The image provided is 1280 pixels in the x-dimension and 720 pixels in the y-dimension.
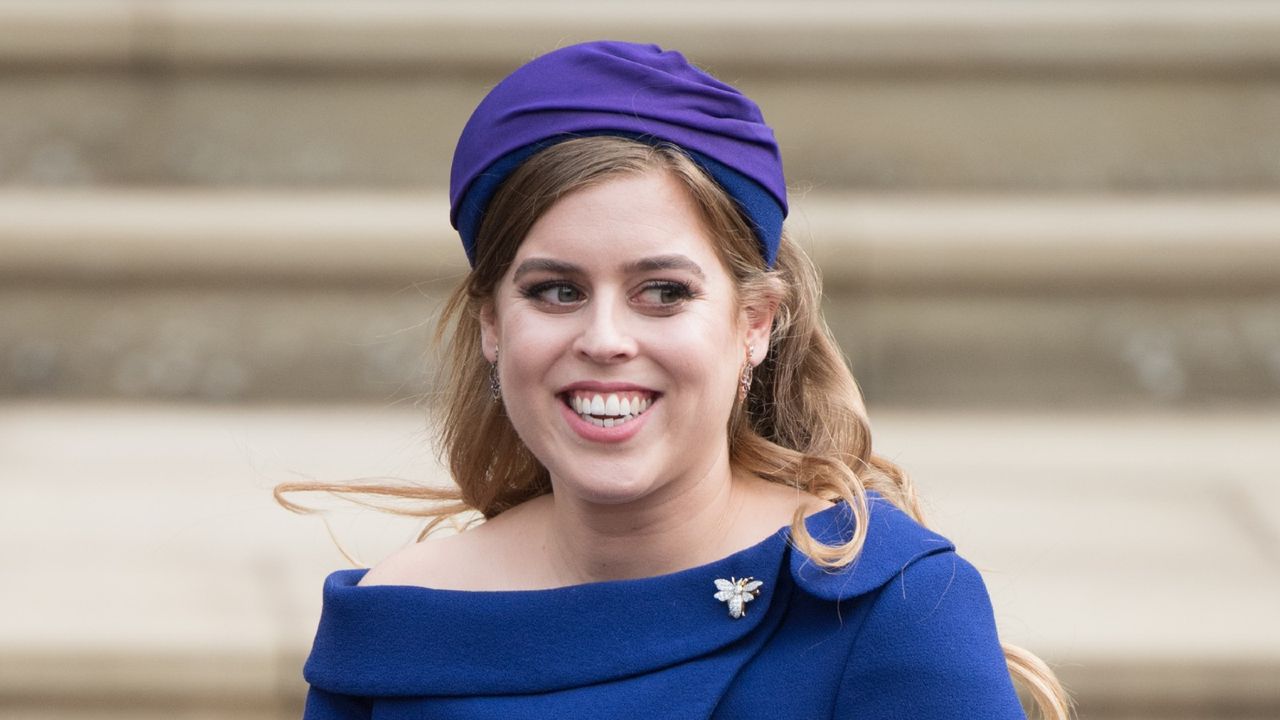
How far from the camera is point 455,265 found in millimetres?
5273

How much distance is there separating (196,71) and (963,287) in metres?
2.44

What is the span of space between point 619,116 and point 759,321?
0.36 metres

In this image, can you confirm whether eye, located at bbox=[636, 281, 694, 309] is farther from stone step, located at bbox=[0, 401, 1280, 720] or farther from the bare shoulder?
stone step, located at bbox=[0, 401, 1280, 720]

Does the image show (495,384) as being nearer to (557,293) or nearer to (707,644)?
(557,293)

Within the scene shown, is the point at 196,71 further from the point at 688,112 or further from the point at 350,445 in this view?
the point at 688,112

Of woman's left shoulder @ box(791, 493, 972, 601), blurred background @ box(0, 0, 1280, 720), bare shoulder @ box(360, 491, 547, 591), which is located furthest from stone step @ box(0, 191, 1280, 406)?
woman's left shoulder @ box(791, 493, 972, 601)

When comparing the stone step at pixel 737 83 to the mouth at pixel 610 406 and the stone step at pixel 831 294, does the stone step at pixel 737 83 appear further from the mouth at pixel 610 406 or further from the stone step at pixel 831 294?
the mouth at pixel 610 406

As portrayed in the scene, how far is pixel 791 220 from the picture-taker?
509 cm

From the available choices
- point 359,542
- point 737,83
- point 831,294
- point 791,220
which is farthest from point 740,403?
point 737,83

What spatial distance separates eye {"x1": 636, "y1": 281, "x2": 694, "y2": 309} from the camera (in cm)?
212

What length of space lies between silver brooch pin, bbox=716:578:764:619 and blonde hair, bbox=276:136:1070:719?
79 mm

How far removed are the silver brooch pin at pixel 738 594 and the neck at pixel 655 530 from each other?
0.13 meters

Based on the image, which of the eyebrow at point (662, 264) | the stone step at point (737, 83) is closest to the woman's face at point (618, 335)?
the eyebrow at point (662, 264)

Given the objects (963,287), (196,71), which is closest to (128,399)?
(196,71)
